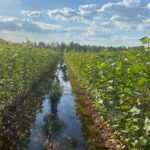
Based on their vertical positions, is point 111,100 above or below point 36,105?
above

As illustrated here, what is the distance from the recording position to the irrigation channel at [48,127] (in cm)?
920

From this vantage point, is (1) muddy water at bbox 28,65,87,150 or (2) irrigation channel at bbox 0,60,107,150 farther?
(1) muddy water at bbox 28,65,87,150

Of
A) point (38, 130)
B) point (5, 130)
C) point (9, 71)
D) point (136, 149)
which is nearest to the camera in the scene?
point (136, 149)

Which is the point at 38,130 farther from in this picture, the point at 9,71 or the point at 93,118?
the point at 9,71

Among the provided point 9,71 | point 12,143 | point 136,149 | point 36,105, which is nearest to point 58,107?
point 36,105

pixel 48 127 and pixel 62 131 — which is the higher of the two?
pixel 48 127

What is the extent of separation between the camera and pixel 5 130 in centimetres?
957

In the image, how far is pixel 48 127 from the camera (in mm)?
10859

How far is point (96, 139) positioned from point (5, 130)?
2.71 m

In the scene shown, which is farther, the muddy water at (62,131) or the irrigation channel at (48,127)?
the muddy water at (62,131)

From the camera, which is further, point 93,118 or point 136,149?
point 93,118

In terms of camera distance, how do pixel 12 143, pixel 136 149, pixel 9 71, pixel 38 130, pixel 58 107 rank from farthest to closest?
pixel 58 107
pixel 9 71
pixel 38 130
pixel 12 143
pixel 136 149

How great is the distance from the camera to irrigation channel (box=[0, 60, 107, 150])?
920cm

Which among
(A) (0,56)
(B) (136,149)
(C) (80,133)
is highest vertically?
(A) (0,56)
